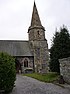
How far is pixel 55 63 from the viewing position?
1923 centimetres

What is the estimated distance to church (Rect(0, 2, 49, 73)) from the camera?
36.6 m

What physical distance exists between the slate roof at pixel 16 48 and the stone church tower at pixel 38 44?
1.40 m

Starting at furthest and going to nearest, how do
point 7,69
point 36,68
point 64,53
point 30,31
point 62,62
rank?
1. point 30,31
2. point 36,68
3. point 64,53
4. point 62,62
5. point 7,69

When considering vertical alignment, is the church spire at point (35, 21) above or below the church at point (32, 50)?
above

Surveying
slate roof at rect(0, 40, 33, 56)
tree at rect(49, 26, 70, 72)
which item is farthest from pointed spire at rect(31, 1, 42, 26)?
tree at rect(49, 26, 70, 72)

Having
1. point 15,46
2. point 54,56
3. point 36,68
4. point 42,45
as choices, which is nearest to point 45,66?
point 36,68

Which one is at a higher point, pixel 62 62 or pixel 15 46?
pixel 15 46

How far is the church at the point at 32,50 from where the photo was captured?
120 ft

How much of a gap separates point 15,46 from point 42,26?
8.17m

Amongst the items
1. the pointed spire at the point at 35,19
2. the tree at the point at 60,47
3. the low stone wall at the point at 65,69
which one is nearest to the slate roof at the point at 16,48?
the pointed spire at the point at 35,19

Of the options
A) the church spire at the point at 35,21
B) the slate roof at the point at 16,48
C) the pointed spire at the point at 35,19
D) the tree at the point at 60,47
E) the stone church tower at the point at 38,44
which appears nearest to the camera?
the tree at the point at 60,47

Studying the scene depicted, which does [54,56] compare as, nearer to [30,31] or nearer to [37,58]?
[37,58]

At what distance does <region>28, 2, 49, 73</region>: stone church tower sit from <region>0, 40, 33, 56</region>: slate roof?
1.40 metres

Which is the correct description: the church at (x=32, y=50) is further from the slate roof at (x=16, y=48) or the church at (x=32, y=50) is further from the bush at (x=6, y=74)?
the bush at (x=6, y=74)
